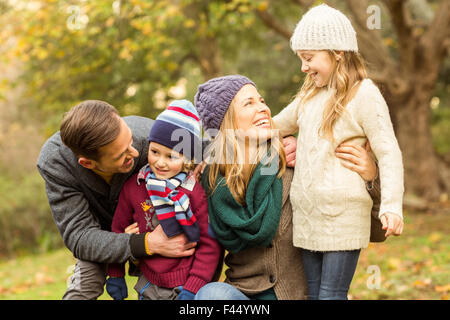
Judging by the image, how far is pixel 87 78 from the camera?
8.47 meters

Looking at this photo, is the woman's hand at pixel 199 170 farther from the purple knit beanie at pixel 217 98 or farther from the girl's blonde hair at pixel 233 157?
the purple knit beanie at pixel 217 98

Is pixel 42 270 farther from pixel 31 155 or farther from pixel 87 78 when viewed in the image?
pixel 31 155

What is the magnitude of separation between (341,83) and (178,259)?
1268 mm

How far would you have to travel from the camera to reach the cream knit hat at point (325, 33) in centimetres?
249

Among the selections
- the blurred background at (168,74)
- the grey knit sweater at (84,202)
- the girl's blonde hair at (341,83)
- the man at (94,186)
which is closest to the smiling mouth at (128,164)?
the man at (94,186)

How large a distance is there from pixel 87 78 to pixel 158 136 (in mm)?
6407

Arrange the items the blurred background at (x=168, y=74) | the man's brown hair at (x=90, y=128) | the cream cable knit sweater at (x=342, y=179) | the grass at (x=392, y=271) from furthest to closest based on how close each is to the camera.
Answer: the blurred background at (x=168, y=74) → the grass at (x=392, y=271) → the man's brown hair at (x=90, y=128) → the cream cable knit sweater at (x=342, y=179)

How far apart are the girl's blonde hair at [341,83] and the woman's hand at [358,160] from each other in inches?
3.5

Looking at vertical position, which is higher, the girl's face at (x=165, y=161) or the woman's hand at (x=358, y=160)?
the girl's face at (x=165, y=161)

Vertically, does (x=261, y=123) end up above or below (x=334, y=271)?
above

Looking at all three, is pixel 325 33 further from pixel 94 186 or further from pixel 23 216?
pixel 23 216

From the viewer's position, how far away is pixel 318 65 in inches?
99.6

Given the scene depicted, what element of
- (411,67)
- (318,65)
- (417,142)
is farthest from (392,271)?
(417,142)

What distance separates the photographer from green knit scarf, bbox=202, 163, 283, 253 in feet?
8.20
